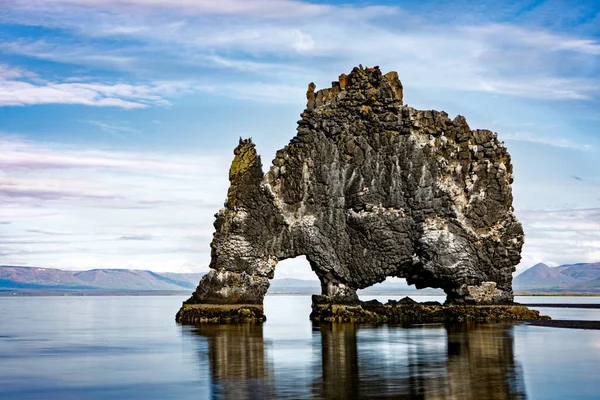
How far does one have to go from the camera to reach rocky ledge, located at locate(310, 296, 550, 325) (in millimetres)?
65750

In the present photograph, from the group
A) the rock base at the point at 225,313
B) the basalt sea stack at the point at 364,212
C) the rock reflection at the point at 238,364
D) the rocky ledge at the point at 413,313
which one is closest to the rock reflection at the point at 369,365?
the rock reflection at the point at 238,364

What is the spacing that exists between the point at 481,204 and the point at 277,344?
88.8 ft

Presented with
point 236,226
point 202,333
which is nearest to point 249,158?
point 236,226

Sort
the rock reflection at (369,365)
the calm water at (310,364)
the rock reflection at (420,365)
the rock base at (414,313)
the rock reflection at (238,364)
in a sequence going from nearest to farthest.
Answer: the rock reflection at (420,365) → the rock reflection at (369,365) → the rock reflection at (238,364) → the calm water at (310,364) → the rock base at (414,313)

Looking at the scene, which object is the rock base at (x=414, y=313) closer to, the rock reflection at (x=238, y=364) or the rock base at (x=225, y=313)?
the rock base at (x=225, y=313)

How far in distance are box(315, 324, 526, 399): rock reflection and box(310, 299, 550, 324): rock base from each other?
37.7ft

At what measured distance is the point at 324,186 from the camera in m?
67.0

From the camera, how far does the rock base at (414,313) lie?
6575cm

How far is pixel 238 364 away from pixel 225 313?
2834 centimetres

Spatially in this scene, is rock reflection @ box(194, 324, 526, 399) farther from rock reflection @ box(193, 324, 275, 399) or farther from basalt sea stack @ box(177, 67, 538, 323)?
basalt sea stack @ box(177, 67, 538, 323)

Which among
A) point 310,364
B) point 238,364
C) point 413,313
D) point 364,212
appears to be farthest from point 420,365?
point 413,313

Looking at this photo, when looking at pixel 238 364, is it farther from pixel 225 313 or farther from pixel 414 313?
pixel 414 313

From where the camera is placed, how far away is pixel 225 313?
64500 mm

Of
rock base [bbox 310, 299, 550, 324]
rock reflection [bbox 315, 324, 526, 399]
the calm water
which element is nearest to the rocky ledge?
rock base [bbox 310, 299, 550, 324]
